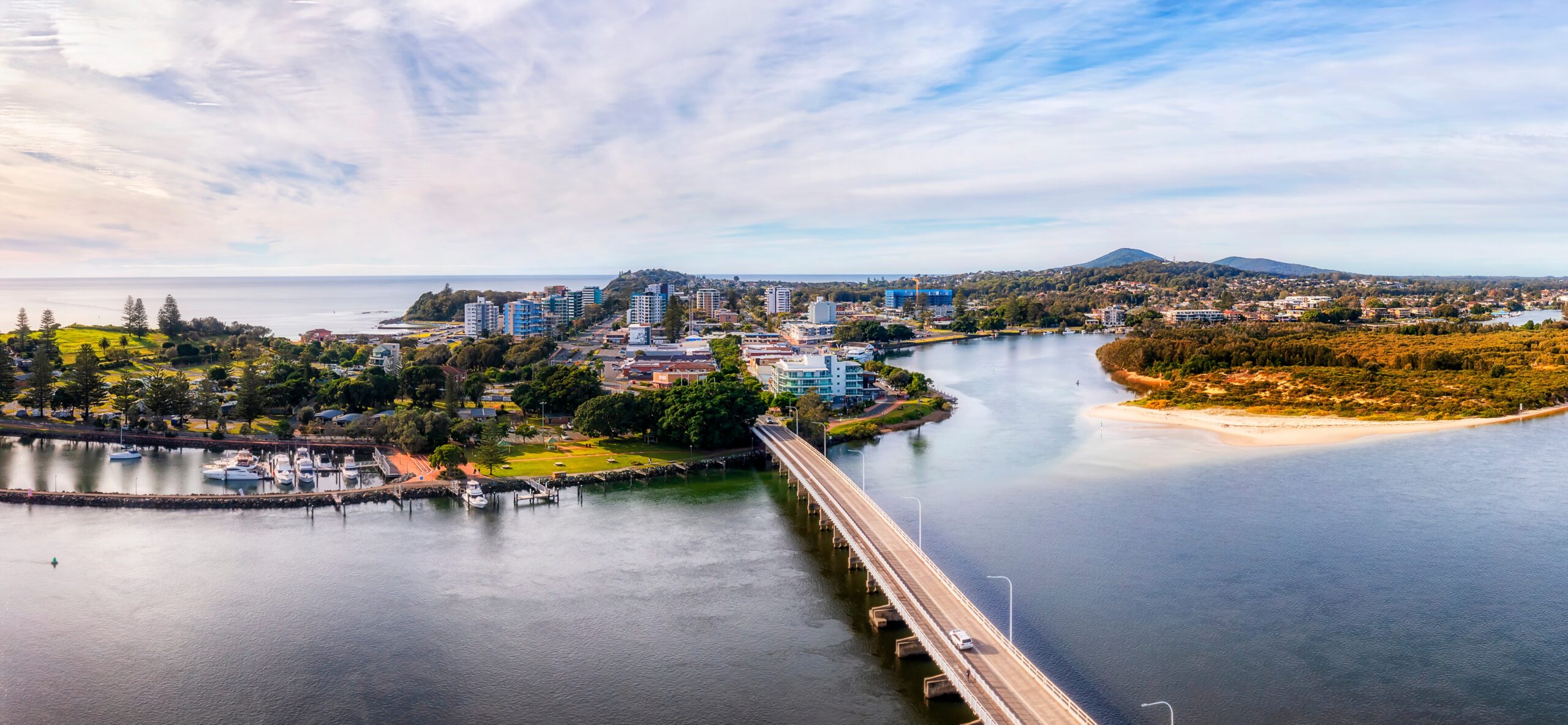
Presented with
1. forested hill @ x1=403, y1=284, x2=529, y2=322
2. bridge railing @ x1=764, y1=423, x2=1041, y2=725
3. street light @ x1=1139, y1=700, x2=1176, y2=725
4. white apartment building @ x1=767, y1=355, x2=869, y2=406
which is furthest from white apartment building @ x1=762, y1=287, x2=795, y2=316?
street light @ x1=1139, y1=700, x2=1176, y2=725

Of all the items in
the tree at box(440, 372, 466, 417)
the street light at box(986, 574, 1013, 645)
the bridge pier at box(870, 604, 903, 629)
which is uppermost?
the tree at box(440, 372, 466, 417)

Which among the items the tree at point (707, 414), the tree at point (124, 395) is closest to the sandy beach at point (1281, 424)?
the tree at point (707, 414)

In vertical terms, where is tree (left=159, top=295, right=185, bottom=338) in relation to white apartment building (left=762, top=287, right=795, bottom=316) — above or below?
below

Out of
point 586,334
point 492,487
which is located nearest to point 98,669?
point 492,487

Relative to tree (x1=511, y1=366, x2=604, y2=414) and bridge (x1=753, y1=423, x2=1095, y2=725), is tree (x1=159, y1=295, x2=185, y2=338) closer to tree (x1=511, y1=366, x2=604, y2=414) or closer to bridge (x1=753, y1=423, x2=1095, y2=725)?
tree (x1=511, y1=366, x2=604, y2=414)

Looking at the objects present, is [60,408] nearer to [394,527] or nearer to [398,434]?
[398,434]
